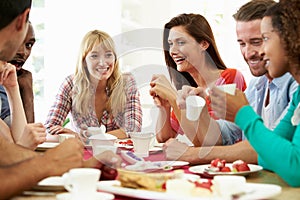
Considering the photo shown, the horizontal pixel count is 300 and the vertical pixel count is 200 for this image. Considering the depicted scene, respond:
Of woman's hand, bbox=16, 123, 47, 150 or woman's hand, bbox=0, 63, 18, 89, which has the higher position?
woman's hand, bbox=0, 63, 18, 89

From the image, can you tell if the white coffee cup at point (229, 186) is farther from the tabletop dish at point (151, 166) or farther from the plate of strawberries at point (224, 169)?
the tabletop dish at point (151, 166)

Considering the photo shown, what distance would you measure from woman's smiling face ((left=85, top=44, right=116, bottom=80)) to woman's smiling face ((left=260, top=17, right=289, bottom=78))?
5.67 ft

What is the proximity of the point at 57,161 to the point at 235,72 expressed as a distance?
1560mm

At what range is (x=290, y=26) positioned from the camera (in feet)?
4.70

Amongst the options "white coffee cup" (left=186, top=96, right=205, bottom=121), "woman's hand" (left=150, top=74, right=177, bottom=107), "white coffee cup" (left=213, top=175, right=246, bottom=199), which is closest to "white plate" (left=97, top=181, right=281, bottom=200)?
"white coffee cup" (left=213, top=175, right=246, bottom=199)

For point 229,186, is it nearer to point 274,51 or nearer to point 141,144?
point 274,51

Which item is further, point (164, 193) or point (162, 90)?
point (162, 90)

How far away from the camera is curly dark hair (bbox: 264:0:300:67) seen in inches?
56.0

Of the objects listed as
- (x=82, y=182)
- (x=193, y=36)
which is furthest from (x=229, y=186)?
(x=193, y=36)

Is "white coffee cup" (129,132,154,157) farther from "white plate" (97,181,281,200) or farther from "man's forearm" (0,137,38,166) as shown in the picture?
"white plate" (97,181,281,200)

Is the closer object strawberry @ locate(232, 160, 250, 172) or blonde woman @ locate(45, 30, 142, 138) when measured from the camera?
strawberry @ locate(232, 160, 250, 172)

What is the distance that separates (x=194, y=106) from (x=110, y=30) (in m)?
2.73

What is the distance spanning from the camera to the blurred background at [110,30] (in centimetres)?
443

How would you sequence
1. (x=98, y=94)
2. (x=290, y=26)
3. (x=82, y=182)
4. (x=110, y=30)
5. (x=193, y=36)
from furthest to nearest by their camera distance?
(x=110, y=30) → (x=98, y=94) → (x=193, y=36) → (x=290, y=26) → (x=82, y=182)
